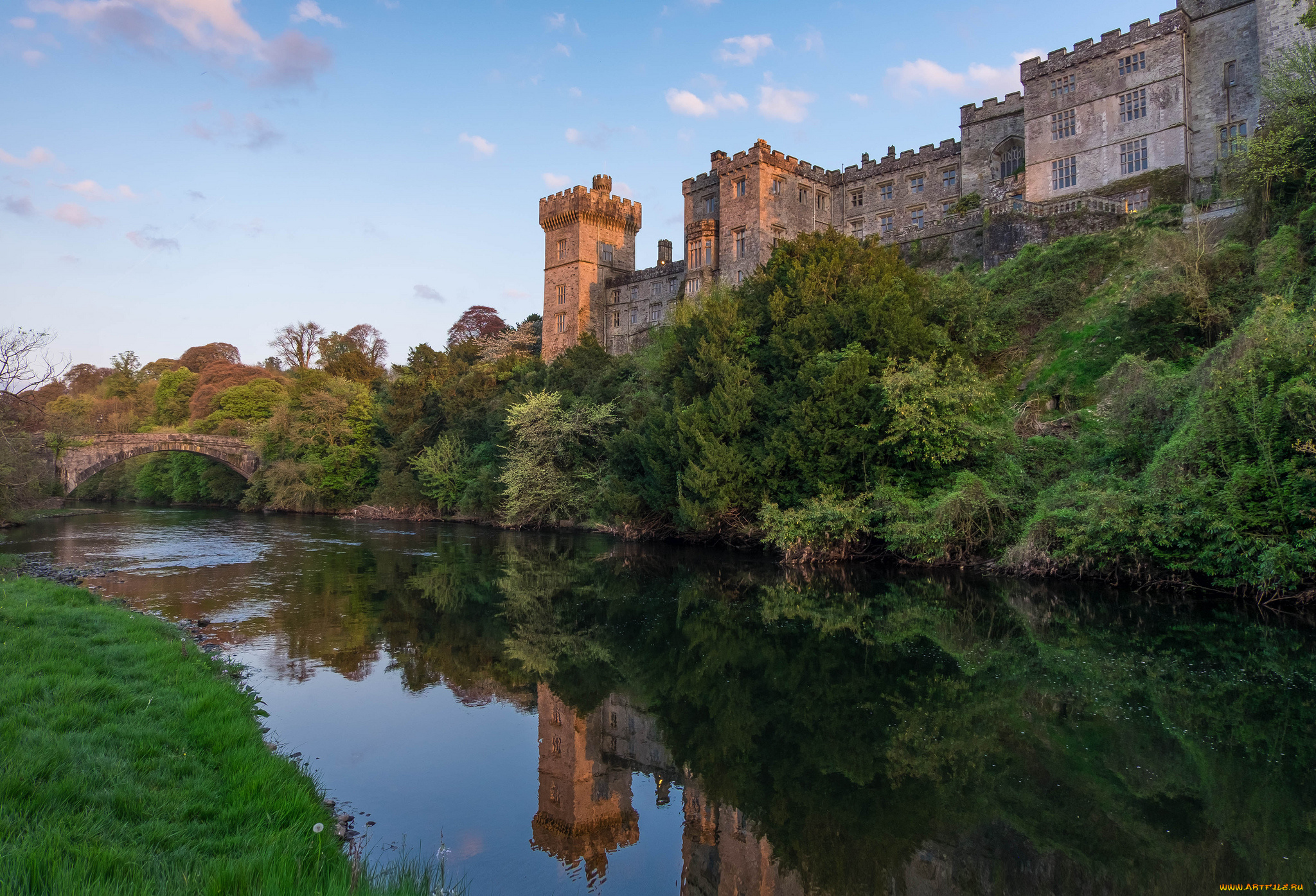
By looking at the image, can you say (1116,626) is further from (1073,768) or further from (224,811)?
(224,811)

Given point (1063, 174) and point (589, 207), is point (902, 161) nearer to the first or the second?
point (1063, 174)

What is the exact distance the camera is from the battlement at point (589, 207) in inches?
2135

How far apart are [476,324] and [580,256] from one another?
20837 millimetres

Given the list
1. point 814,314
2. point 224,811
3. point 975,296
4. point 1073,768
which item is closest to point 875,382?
point 814,314

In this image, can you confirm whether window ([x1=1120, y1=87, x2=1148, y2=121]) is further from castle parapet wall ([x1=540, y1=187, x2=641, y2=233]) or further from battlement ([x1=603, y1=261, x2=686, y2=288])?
castle parapet wall ([x1=540, y1=187, x2=641, y2=233])

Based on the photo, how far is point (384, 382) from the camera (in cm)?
5400

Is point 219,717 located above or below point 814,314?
below

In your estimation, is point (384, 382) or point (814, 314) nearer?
point (814, 314)

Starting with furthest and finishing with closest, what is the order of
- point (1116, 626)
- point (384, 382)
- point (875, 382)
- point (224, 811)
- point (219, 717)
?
point (384, 382) → point (875, 382) → point (1116, 626) → point (219, 717) → point (224, 811)

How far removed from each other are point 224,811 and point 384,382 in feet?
171

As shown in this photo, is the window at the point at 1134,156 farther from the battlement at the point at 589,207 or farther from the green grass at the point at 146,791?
the green grass at the point at 146,791

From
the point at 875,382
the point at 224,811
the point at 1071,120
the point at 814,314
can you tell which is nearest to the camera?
the point at 224,811

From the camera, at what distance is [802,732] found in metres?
9.23

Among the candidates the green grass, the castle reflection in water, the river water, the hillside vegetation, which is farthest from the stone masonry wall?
the green grass
